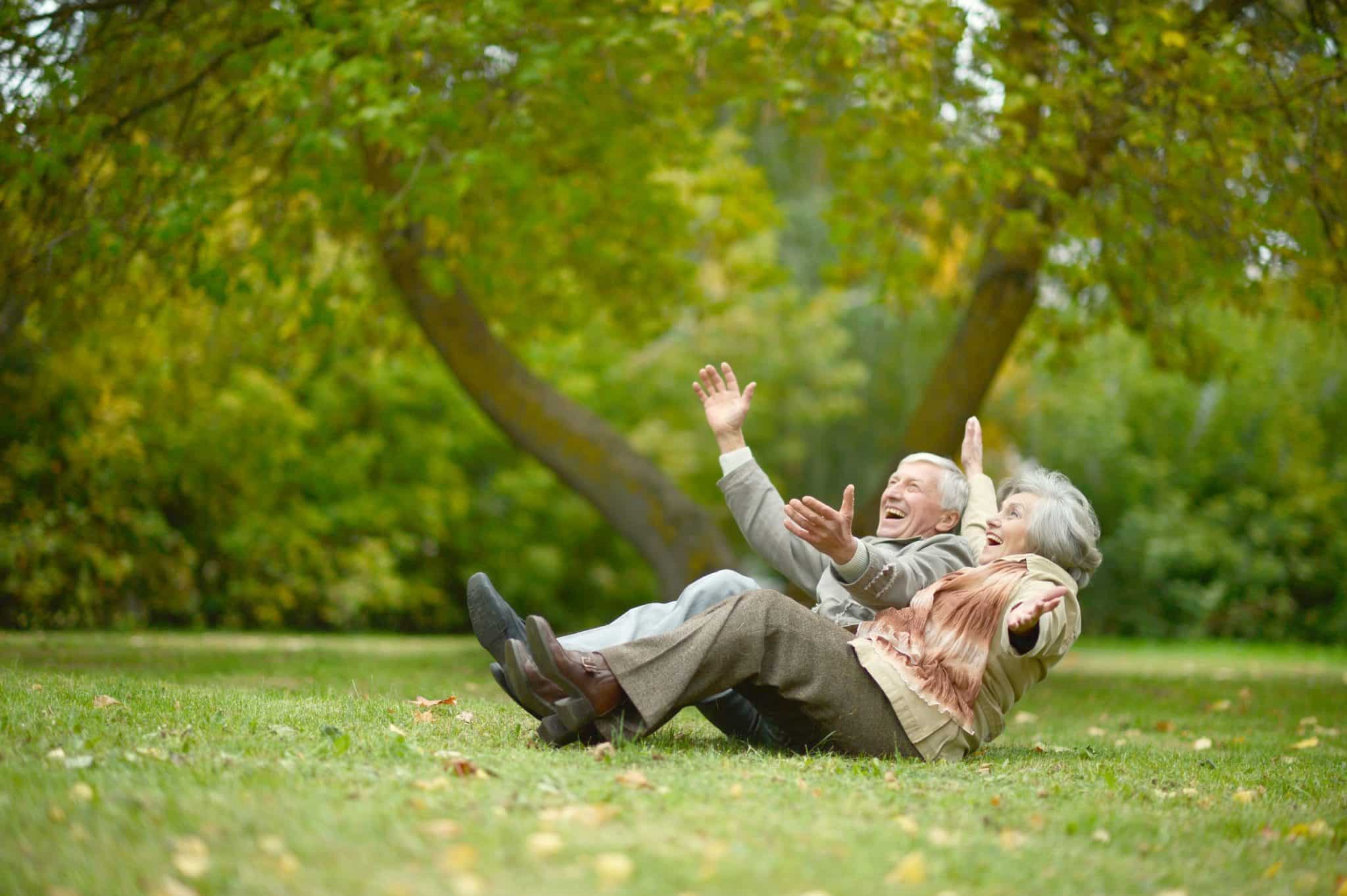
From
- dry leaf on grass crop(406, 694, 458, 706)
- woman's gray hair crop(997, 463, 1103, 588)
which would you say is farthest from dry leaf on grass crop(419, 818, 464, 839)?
woman's gray hair crop(997, 463, 1103, 588)

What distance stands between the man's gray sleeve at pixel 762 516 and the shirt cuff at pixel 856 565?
302 millimetres

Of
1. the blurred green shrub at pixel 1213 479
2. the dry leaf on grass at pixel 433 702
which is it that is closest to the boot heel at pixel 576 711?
the dry leaf on grass at pixel 433 702

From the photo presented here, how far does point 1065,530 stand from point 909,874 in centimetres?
201

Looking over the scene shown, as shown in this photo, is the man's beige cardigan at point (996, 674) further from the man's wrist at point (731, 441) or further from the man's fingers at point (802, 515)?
the man's wrist at point (731, 441)

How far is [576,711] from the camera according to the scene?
4184 mm

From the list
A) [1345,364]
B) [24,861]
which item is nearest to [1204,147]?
[24,861]

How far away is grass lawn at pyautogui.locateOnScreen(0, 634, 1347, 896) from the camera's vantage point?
2.78m


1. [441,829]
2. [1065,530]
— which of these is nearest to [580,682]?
[441,829]

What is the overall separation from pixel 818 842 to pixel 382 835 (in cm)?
103

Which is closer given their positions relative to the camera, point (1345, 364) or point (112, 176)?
point (112, 176)

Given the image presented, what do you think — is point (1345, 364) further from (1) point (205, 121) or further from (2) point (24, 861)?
(2) point (24, 861)

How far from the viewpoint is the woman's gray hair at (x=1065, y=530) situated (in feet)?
15.1

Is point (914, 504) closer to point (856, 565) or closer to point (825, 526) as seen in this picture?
point (856, 565)

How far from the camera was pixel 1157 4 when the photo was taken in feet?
26.1
